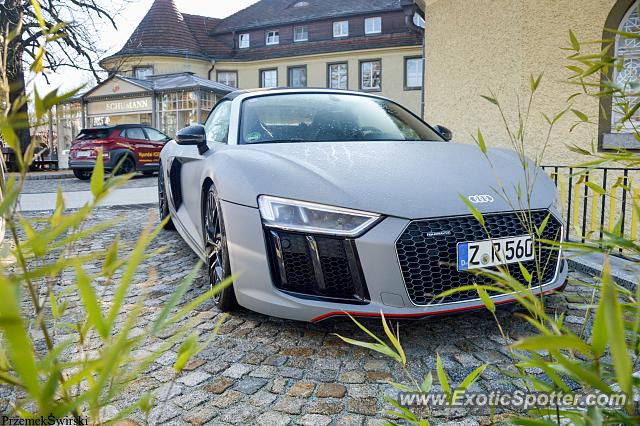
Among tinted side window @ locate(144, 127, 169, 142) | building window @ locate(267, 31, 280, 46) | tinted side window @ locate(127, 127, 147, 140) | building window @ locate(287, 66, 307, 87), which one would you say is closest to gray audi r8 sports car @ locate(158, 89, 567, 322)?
tinted side window @ locate(127, 127, 147, 140)

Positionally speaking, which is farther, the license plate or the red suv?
the red suv

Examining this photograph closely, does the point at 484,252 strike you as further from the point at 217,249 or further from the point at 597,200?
the point at 597,200

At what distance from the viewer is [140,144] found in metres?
15.5

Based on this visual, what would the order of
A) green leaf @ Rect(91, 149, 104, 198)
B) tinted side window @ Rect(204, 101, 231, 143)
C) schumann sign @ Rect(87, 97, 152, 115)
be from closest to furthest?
green leaf @ Rect(91, 149, 104, 198)
tinted side window @ Rect(204, 101, 231, 143)
schumann sign @ Rect(87, 97, 152, 115)

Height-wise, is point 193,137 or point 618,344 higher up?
point 193,137

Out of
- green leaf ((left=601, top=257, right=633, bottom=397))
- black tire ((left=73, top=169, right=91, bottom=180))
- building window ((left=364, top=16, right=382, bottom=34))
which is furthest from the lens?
building window ((left=364, top=16, right=382, bottom=34))

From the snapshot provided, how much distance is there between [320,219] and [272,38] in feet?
Answer: 108

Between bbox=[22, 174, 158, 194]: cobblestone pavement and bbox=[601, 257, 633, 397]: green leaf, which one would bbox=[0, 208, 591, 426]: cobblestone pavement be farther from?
bbox=[22, 174, 158, 194]: cobblestone pavement

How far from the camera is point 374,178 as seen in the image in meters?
2.57

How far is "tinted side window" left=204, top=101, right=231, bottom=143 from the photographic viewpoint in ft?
12.3

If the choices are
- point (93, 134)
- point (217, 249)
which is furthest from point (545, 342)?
point (93, 134)

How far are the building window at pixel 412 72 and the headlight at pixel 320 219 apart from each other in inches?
1074

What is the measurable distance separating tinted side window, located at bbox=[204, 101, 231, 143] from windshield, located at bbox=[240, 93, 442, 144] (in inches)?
8.2

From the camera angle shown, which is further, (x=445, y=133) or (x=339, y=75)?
(x=339, y=75)
